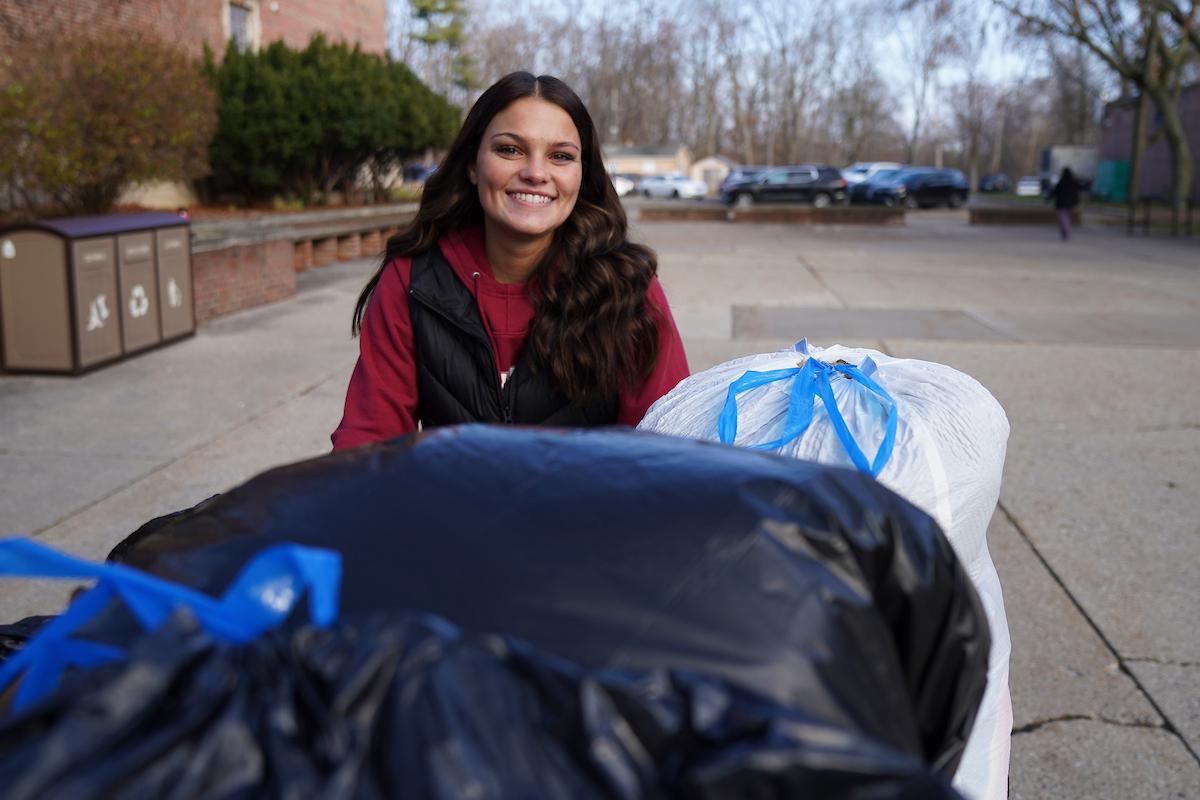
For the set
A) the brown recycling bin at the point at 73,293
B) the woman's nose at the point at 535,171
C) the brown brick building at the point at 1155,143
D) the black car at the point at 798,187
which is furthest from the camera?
the brown brick building at the point at 1155,143

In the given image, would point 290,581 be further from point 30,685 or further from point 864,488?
point 864,488

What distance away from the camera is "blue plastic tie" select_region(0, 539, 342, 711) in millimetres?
1011

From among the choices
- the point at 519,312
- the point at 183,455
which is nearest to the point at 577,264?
the point at 519,312

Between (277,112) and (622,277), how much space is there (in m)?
15.1

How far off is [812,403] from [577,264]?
1102mm

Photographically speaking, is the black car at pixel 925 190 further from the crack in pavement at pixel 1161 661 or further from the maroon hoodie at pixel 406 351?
the maroon hoodie at pixel 406 351

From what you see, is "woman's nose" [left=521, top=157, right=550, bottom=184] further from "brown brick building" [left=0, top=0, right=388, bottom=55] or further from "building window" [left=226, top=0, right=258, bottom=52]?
"building window" [left=226, top=0, right=258, bottom=52]

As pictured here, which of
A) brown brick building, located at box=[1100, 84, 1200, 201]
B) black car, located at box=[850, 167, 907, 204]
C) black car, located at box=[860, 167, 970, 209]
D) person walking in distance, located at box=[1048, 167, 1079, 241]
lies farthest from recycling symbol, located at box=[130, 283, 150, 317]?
brown brick building, located at box=[1100, 84, 1200, 201]

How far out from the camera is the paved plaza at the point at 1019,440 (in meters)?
3.57

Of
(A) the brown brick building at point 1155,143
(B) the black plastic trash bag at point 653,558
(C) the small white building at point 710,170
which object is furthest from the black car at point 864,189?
(C) the small white building at point 710,170

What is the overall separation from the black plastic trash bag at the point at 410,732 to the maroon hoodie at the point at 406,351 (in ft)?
5.70

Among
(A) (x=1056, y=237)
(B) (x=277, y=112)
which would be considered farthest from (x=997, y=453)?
(A) (x=1056, y=237)

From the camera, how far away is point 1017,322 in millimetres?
10969

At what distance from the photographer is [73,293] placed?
7.77 meters
